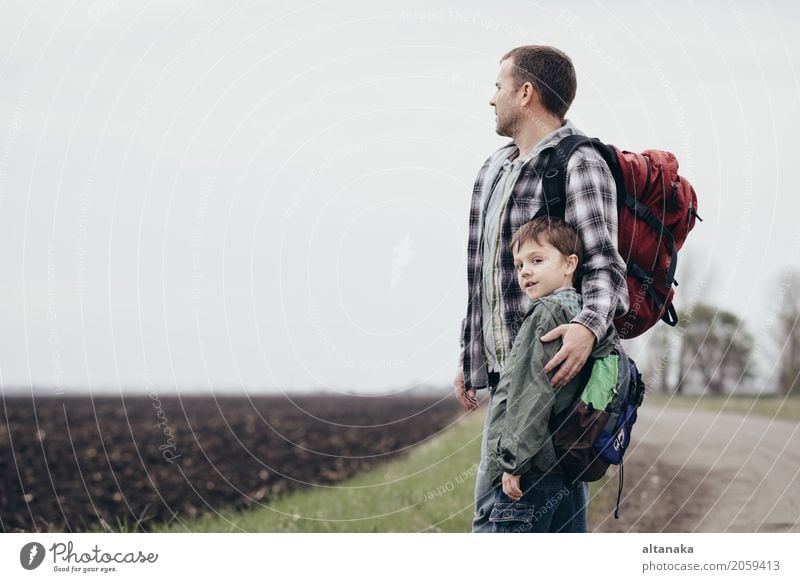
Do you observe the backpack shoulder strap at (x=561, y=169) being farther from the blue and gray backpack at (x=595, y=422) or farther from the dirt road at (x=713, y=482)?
the dirt road at (x=713, y=482)

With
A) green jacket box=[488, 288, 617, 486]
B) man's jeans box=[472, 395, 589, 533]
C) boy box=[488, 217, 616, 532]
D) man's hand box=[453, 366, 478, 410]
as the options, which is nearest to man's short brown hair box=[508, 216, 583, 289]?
boy box=[488, 217, 616, 532]

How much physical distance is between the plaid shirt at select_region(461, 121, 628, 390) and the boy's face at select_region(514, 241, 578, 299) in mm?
76

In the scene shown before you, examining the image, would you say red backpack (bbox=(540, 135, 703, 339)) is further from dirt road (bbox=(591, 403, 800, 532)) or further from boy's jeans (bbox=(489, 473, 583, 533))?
dirt road (bbox=(591, 403, 800, 532))

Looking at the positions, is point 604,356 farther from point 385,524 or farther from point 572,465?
point 385,524

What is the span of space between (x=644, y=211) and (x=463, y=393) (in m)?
1.09

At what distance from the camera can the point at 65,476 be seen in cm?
986

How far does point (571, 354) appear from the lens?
10.1 feet

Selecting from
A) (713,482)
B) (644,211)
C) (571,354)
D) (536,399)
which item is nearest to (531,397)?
(536,399)

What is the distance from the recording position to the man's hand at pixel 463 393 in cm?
376

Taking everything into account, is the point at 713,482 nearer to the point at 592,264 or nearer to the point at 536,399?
the point at 592,264

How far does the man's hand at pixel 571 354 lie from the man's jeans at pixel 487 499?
31 centimetres

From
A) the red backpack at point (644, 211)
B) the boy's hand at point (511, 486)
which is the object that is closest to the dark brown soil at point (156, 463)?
the boy's hand at point (511, 486)
